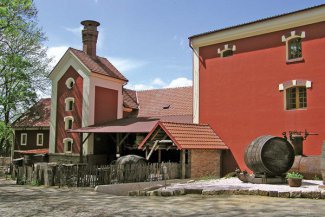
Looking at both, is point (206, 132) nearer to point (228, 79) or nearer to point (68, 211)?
point (228, 79)

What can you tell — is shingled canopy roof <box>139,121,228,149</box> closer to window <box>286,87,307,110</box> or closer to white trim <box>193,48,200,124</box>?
white trim <box>193,48,200,124</box>

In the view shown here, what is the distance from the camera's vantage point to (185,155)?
61.0 ft

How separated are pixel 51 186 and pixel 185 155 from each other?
6.51 metres

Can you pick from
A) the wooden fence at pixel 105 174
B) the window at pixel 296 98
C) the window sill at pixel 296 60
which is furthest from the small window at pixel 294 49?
the wooden fence at pixel 105 174

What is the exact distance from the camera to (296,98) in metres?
17.7

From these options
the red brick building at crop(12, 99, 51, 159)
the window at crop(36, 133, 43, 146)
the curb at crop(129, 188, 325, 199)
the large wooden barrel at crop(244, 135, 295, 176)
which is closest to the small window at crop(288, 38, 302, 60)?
the large wooden barrel at crop(244, 135, 295, 176)

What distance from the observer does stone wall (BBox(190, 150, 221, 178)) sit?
58.6 feet

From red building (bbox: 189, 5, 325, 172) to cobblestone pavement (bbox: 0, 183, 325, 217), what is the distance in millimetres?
6822

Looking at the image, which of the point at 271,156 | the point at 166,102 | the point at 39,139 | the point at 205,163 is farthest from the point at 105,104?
the point at 271,156

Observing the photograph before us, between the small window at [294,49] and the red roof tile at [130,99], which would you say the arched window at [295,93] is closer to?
the small window at [294,49]

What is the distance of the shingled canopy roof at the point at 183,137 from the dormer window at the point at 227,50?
3966 millimetres

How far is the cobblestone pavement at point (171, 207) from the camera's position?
9516mm

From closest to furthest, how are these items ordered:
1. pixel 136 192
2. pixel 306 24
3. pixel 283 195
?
pixel 283 195 → pixel 136 192 → pixel 306 24

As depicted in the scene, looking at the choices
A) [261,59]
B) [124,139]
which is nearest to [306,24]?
[261,59]
